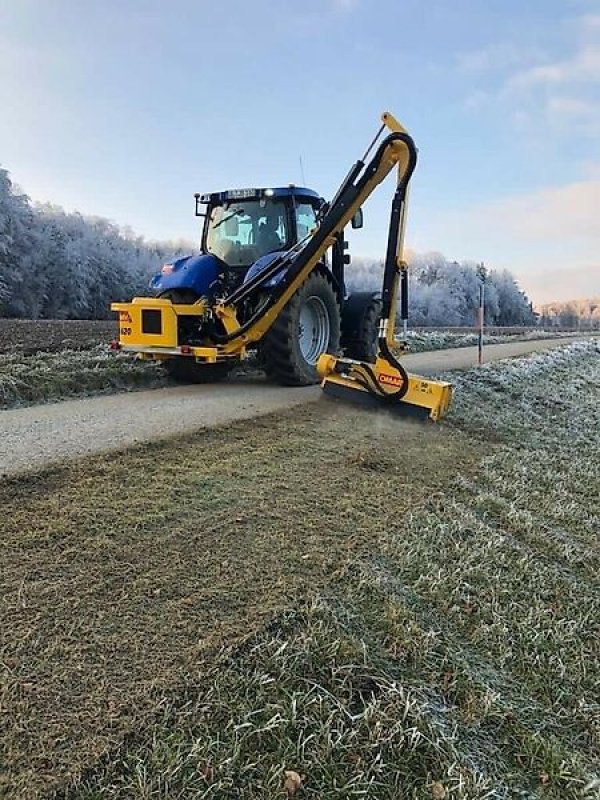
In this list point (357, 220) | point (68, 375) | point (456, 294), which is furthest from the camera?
point (456, 294)

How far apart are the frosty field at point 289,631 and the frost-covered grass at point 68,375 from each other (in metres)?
3.30

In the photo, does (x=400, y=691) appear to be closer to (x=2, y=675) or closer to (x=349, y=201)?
(x=2, y=675)

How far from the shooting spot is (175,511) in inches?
141

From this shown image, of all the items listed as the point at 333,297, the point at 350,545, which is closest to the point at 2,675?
the point at 350,545

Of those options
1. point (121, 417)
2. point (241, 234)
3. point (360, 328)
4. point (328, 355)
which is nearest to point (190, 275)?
point (241, 234)

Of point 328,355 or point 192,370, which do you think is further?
point 192,370

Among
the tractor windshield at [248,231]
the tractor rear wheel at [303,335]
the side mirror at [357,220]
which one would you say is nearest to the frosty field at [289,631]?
the tractor rear wheel at [303,335]

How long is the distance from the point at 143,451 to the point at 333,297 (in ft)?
15.7

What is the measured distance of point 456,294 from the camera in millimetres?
58125

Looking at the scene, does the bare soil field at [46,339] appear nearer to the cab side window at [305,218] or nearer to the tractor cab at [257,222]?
the tractor cab at [257,222]

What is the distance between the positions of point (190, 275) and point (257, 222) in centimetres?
130

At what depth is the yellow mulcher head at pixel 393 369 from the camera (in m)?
6.51

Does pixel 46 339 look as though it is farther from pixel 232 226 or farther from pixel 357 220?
pixel 357 220

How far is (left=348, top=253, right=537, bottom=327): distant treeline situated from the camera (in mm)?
52438
